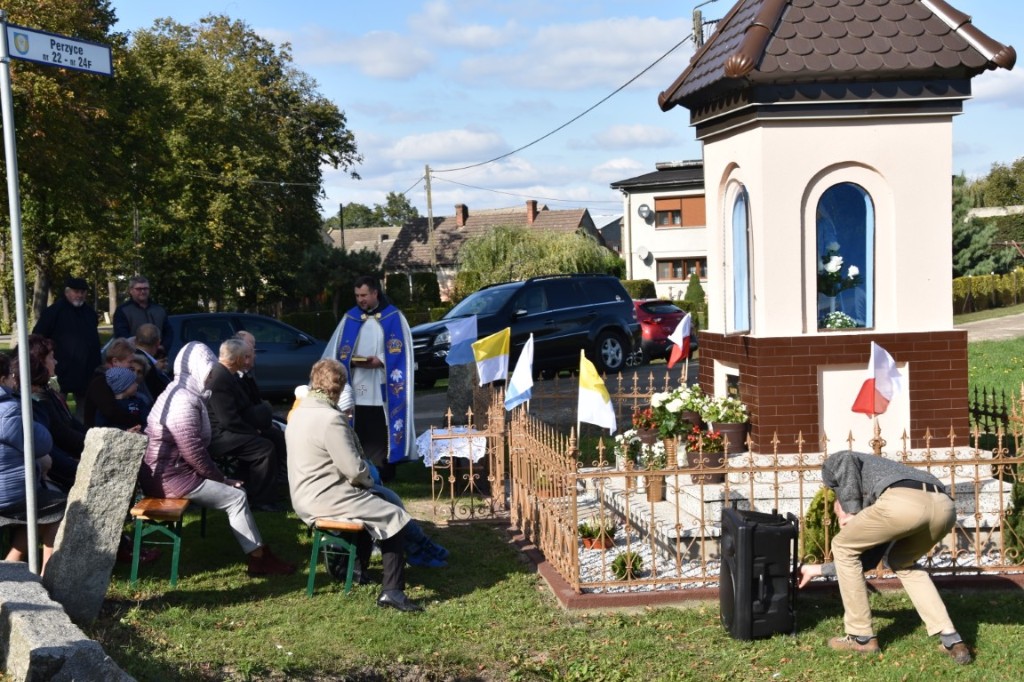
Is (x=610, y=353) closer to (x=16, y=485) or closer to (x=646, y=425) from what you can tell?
(x=646, y=425)

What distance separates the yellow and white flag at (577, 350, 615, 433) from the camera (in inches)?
318

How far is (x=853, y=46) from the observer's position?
8.80 m

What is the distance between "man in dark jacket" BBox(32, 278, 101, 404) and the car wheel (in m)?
10.3

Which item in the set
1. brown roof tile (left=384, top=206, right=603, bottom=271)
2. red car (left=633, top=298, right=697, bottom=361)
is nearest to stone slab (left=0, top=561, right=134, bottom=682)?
red car (left=633, top=298, right=697, bottom=361)

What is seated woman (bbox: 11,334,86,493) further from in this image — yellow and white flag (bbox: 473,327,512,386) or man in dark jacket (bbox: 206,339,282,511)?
yellow and white flag (bbox: 473,327,512,386)

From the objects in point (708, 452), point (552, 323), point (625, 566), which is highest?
point (552, 323)

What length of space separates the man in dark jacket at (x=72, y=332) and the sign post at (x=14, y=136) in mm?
4808

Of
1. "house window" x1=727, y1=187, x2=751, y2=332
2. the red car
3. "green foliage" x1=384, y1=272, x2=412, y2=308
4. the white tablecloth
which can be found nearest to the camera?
"house window" x1=727, y1=187, x2=751, y2=332

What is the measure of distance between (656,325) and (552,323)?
598 cm

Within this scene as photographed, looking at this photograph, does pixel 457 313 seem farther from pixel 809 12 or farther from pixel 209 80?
pixel 209 80

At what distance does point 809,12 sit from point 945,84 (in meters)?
1.18

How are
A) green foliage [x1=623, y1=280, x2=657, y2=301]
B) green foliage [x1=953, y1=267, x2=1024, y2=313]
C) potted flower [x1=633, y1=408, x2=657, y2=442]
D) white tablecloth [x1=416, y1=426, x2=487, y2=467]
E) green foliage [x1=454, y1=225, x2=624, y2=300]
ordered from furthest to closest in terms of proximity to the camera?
green foliage [x1=454, y1=225, x2=624, y2=300] < green foliage [x1=953, y1=267, x2=1024, y2=313] < green foliage [x1=623, y1=280, x2=657, y2=301] < white tablecloth [x1=416, y1=426, x2=487, y2=467] < potted flower [x1=633, y1=408, x2=657, y2=442]

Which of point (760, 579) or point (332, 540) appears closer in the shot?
point (760, 579)

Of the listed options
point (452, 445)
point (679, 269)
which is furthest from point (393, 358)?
point (679, 269)
